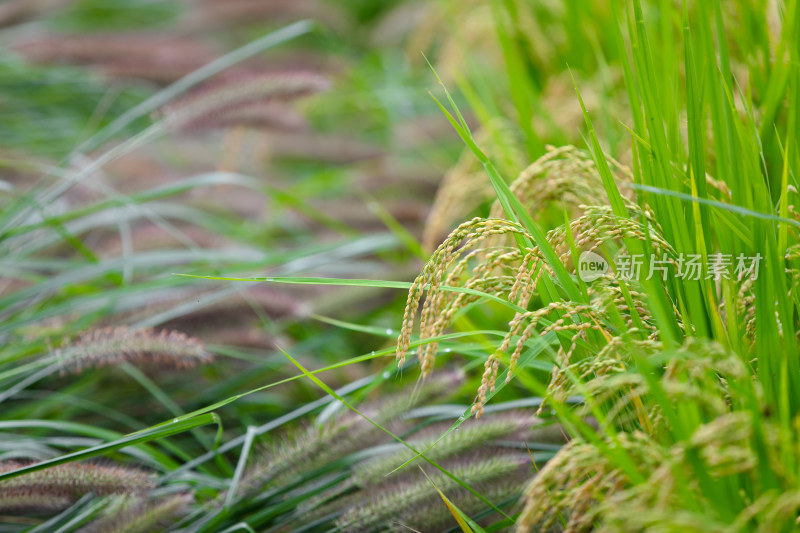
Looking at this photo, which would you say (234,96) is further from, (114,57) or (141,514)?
(141,514)

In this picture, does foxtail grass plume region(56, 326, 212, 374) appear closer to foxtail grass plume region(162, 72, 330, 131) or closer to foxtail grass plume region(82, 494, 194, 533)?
foxtail grass plume region(82, 494, 194, 533)

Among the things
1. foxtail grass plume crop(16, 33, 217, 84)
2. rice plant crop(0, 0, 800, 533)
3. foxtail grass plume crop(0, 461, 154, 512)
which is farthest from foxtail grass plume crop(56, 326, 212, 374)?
foxtail grass plume crop(16, 33, 217, 84)

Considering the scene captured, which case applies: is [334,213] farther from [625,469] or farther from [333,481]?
[625,469]

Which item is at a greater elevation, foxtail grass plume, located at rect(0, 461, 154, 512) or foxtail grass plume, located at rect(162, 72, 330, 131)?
foxtail grass plume, located at rect(162, 72, 330, 131)

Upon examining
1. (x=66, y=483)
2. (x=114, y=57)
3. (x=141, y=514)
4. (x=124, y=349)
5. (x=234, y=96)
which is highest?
(x=114, y=57)

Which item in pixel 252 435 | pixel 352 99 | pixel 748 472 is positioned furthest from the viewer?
pixel 352 99

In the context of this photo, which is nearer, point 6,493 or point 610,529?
point 610,529

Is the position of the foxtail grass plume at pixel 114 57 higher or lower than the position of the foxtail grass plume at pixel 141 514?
higher

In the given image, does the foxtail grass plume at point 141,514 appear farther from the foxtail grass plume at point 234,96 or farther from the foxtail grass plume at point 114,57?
the foxtail grass plume at point 114,57

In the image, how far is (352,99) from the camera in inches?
107

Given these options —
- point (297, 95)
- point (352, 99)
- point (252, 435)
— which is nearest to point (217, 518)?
point (252, 435)

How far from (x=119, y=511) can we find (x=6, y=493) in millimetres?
207

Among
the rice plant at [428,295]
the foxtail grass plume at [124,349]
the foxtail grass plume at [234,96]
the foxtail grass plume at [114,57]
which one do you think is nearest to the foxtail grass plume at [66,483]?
the rice plant at [428,295]

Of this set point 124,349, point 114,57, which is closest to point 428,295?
point 124,349
